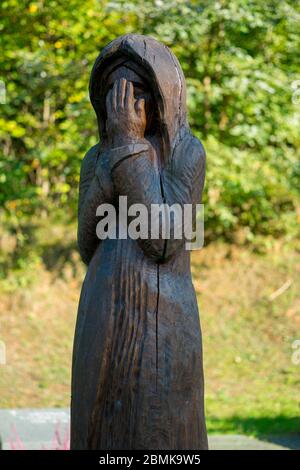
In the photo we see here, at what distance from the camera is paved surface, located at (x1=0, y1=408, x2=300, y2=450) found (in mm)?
5141

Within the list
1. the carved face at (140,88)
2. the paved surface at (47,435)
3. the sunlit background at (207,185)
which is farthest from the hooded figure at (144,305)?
the sunlit background at (207,185)

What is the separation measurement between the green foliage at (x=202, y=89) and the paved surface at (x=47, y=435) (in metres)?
3.57

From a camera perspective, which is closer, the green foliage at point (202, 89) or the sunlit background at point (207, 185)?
the sunlit background at point (207, 185)

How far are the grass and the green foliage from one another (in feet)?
2.07

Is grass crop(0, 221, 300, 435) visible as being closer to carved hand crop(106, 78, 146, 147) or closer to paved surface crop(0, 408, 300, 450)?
paved surface crop(0, 408, 300, 450)

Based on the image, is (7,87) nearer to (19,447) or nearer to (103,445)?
(19,447)

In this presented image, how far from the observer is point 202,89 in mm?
9742

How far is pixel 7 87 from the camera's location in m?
9.24

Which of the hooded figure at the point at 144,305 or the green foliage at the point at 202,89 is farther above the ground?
the green foliage at the point at 202,89

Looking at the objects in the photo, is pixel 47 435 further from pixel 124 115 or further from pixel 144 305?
pixel 124 115

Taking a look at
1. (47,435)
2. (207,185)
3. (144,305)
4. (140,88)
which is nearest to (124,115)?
(140,88)

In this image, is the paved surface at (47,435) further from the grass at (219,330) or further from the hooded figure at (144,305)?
the hooded figure at (144,305)

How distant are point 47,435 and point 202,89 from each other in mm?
5949

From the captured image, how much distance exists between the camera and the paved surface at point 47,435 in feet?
16.9
